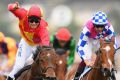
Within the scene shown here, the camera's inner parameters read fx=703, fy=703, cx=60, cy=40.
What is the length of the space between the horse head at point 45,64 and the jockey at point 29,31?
64 centimetres

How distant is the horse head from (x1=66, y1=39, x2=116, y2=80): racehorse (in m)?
0.75

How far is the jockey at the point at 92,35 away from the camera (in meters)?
9.74

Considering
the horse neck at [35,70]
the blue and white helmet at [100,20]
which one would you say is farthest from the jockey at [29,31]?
the blue and white helmet at [100,20]

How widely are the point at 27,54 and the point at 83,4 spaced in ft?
48.7

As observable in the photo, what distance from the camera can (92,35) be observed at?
9992mm

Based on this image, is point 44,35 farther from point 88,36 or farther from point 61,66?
point 61,66

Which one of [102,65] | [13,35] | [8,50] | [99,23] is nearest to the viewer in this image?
[102,65]

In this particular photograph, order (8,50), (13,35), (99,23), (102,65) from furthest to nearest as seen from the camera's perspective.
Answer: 1. (13,35)
2. (8,50)
3. (99,23)
4. (102,65)

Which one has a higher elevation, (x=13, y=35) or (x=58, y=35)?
(x=58, y=35)

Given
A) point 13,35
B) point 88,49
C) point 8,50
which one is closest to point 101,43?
point 88,49

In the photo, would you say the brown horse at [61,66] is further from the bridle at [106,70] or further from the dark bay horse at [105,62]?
the bridle at [106,70]

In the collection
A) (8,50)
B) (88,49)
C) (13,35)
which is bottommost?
(13,35)

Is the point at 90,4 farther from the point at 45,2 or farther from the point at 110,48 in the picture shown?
the point at 110,48

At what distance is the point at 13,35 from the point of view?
22219 mm
